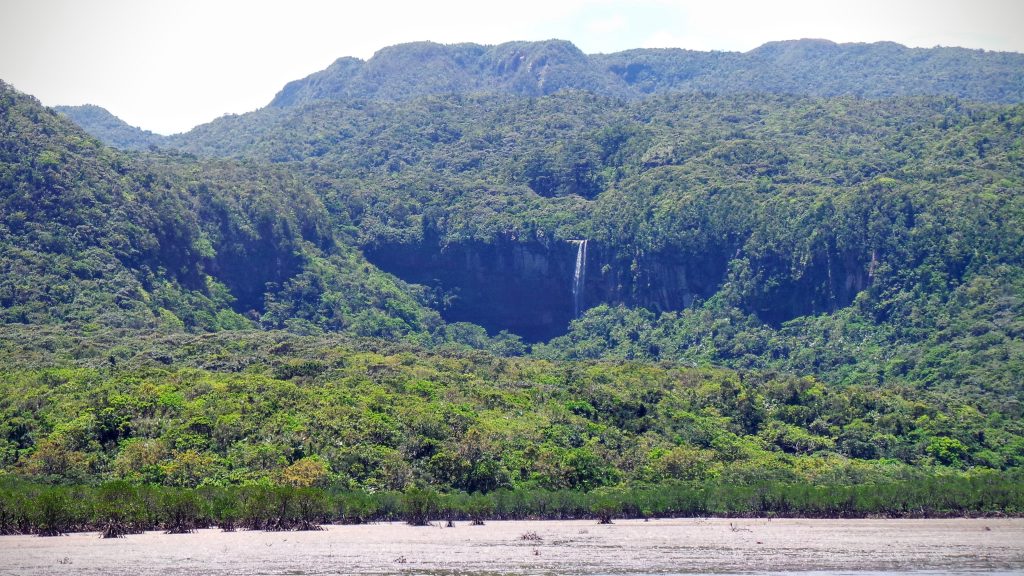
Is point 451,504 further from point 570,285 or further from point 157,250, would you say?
point 570,285

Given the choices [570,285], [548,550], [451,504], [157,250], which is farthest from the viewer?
[570,285]

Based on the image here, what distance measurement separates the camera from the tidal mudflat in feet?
224

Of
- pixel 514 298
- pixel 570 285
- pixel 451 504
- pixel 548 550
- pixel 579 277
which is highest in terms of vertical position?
pixel 579 277

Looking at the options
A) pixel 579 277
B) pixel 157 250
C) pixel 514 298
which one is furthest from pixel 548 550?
pixel 514 298

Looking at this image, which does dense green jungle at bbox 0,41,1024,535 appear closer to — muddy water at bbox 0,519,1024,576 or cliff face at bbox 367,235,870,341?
cliff face at bbox 367,235,870,341

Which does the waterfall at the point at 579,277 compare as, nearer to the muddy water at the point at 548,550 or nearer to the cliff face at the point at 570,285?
the cliff face at the point at 570,285

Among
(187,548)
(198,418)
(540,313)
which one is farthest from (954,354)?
(187,548)

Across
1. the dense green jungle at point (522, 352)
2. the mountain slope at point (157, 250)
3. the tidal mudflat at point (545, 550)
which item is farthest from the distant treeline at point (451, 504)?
the mountain slope at point (157, 250)

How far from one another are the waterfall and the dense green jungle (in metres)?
0.46

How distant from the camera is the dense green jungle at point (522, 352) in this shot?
308ft

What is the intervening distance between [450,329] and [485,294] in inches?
424

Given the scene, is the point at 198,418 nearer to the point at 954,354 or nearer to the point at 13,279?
the point at 13,279

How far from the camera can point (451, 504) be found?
89500 millimetres

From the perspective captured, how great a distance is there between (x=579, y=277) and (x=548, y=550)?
398 feet
